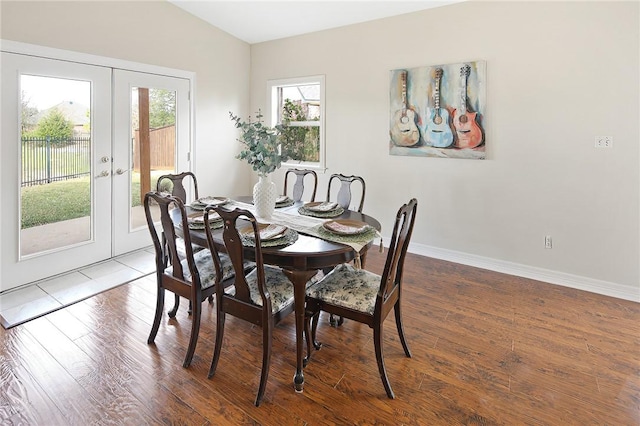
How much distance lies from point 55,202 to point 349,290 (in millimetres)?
3007

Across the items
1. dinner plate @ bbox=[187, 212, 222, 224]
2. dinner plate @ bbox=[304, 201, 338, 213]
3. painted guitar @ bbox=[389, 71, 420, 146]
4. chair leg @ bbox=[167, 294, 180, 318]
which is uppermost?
painted guitar @ bbox=[389, 71, 420, 146]

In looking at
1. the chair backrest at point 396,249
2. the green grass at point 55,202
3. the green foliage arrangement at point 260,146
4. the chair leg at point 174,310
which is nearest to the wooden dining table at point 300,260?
the chair backrest at point 396,249

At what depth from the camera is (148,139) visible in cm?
424

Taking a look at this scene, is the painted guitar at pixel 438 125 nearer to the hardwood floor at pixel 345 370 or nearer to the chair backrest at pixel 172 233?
the hardwood floor at pixel 345 370

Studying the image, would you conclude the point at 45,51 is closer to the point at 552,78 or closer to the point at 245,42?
the point at 245,42

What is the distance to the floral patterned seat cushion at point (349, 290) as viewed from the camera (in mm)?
2049

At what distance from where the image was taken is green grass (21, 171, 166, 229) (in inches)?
131

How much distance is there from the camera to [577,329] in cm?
271

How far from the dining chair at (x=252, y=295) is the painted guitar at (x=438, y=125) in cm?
256

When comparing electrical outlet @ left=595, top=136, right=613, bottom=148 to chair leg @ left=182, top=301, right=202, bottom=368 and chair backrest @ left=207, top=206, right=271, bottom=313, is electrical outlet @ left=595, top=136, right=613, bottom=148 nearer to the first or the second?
chair backrest @ left=207, top=206, right=271, bottom=313

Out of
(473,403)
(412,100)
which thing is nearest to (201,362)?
(473,403)

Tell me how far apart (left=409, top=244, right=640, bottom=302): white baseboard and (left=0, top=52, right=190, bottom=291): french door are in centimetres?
328

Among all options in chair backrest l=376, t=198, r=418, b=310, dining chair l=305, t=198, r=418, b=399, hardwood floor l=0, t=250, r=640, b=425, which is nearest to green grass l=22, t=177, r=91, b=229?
hardwood floor l=0, t=250, r=640, b=425

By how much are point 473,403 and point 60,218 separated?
3742 millimetres
